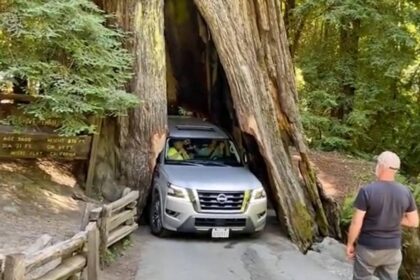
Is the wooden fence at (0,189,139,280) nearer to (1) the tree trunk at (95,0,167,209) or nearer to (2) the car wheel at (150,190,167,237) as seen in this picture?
(2) the car wheel at (150,190,167,237)

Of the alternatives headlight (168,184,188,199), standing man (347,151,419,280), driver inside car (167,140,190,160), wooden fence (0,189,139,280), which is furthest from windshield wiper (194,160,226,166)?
standing man (347,151,419,280)

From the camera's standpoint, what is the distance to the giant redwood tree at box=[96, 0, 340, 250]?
1195 cm

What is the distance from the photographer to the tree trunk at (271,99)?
1227 centimetres

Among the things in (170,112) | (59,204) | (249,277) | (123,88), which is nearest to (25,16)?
(123,88)

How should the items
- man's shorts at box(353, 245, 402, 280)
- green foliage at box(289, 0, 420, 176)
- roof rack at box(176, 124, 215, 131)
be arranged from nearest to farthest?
man's shorts at box(353, 245, 402, 280), roof rack at box(176, 124, 215, 131), green foliage at box(289, 0, 420, 176)

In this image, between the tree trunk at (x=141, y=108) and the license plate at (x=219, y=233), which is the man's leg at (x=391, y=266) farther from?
the tree trunk at (x=141, y=108)

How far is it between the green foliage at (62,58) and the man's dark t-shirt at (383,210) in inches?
211

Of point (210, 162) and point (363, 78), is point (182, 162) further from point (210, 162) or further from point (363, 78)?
point (363, 78)

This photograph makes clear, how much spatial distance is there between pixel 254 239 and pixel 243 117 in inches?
99.3

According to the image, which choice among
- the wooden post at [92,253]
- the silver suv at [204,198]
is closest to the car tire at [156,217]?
the silver suv at [204,198]

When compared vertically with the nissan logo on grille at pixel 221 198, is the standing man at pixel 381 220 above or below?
above

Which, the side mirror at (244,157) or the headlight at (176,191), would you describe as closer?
the headlight at (176,191)

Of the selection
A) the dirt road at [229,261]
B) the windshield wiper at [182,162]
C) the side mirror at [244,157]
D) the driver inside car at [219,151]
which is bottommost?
the dirt road at [229,261]

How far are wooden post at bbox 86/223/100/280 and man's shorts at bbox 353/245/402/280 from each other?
3201 millimetres
